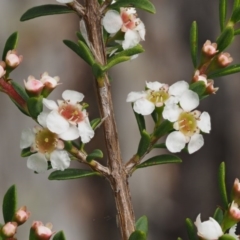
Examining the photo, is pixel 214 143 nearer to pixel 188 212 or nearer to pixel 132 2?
pixel 188 212

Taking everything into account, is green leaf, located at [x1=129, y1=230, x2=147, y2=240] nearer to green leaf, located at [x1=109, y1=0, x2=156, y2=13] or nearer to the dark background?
green leaf, located at [x1=109, y1=0, x2=156, y2=13]

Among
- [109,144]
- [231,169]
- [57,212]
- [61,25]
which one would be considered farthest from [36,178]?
[109,144]

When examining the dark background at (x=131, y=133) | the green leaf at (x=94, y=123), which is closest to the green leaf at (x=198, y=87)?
the green leaf at (x=94, y=123)

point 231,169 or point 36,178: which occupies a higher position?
point 36,178

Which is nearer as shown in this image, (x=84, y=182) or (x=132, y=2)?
(x=132, y=2)

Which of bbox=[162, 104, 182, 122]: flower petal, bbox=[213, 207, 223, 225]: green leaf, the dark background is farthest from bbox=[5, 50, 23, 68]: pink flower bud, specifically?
the dark background
